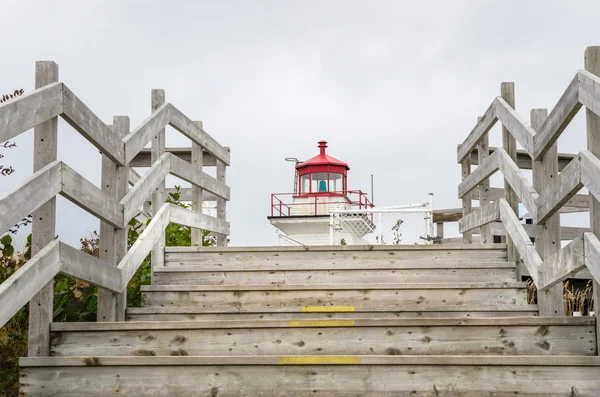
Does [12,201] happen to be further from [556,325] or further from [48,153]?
[556,325]

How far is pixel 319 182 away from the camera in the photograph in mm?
23109

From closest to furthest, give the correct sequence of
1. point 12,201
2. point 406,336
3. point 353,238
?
point 12,201 → point 406,336 → point 353,238

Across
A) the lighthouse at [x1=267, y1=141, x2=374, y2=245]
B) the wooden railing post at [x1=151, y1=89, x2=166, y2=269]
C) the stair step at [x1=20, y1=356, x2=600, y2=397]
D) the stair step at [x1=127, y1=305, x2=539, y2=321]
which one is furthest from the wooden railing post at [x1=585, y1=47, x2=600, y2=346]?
the lighthouse at [x1=267, y1=141, x2=374, y2=245]

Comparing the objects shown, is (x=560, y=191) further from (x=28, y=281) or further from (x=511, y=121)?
(x=28, y=281)

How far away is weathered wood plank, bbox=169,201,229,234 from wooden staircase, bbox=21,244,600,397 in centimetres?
85

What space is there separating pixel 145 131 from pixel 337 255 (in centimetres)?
152

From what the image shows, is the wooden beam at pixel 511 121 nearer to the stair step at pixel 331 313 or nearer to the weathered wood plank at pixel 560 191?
the weathered wood plank at pixel 560 191

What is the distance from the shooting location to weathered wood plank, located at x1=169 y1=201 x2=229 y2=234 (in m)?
6.15

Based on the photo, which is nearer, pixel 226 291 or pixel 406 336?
pixel 406 336

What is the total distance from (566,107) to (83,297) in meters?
2.95

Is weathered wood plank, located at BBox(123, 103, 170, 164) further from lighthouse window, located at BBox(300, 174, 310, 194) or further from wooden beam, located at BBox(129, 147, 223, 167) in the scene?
lighthouse window, located at BBox(300, 174, 310, 194)

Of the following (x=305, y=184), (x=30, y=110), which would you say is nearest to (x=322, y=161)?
(x=305, y=184)

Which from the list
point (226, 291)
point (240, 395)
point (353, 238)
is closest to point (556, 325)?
point (240, 395)

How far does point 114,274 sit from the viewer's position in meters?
4.67
